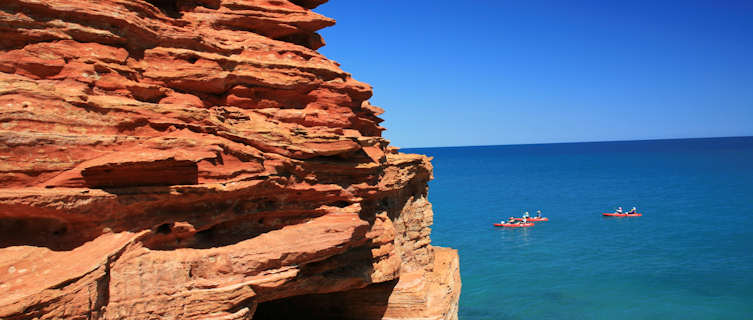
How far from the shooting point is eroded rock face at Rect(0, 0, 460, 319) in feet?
36.5

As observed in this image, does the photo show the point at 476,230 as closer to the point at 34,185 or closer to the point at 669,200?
the point at 669,200

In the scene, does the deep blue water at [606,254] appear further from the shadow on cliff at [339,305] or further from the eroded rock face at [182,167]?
the eroded rock face at [182,167]

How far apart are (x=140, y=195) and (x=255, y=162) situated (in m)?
3.16

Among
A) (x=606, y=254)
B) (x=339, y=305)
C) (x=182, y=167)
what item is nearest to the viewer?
(x=182, y=167)

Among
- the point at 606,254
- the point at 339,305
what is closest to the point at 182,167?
the point at 339,305

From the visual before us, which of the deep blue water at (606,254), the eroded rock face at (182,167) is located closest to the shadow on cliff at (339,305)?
the eroded rock face at (182,167)

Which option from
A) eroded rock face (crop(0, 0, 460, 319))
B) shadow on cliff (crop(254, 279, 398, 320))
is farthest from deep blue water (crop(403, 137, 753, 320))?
eroded rock face (crop(0, 0, 460, 319))

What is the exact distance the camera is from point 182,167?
506 inches

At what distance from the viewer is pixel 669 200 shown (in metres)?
84.9

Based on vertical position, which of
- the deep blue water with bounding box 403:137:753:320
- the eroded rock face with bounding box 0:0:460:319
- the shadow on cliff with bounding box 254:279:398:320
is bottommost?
the deep blue water with bounding box 403:137:753:320

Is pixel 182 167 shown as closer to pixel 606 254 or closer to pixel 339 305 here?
pixel 339 305

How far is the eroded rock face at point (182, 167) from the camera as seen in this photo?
11133mm

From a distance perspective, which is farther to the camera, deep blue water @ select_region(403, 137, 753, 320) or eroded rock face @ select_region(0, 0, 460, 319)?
deep blue water @ select_region(403, 137, 753, 320)

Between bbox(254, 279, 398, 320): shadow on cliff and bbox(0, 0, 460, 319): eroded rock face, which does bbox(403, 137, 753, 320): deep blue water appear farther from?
bbox(0, 0, 460, 319): eroded rock face
